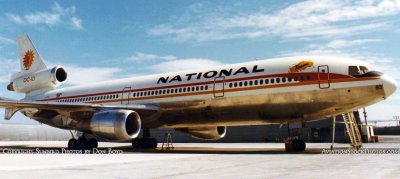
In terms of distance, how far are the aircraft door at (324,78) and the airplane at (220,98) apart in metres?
0.04

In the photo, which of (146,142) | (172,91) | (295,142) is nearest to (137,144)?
(146,142)

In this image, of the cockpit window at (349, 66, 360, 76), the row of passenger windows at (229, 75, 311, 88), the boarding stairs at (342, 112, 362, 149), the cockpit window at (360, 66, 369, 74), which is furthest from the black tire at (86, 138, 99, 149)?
the cockpit window at (360, 66, 369, 74)

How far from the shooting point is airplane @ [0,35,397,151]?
14562 mm

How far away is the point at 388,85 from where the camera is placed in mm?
14094

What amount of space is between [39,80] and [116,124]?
11902 mm

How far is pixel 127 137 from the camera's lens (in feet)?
55.2

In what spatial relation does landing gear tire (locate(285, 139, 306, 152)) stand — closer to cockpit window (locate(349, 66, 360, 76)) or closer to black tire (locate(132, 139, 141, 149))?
cockpit window (locate(349, 66, 360, 76))

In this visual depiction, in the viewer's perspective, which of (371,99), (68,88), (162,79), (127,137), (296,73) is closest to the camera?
(371,99)

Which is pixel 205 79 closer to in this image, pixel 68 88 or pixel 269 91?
pixel 269 91

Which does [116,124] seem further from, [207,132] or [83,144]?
[207,132]

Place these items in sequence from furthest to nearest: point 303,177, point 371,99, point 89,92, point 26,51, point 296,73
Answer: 1. point 26,51
2. point 89,92
3. point 296,73
4. point 371,99
5. point 303,177

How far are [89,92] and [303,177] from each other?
59.5 feet

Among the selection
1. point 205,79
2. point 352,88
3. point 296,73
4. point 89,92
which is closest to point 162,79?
point 205,79

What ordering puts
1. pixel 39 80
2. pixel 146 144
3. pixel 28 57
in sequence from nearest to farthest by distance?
1. pixel 146 144
2. pixel 39 80
3. pixel 28 57
